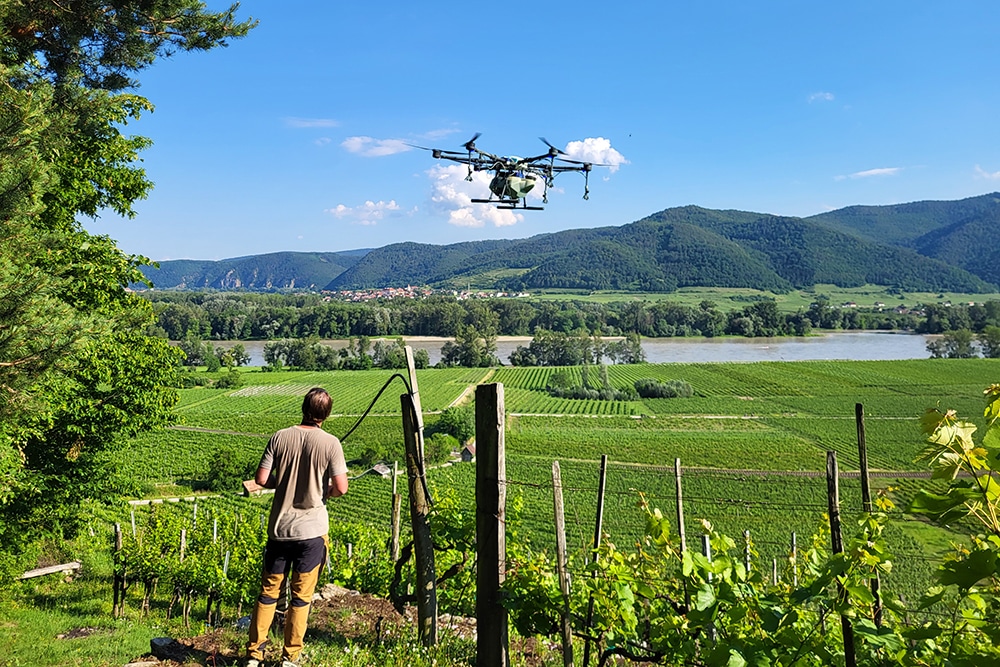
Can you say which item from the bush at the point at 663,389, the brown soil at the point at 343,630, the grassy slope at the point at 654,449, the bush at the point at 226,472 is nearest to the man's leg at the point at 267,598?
the brown soil at the point at 343,630

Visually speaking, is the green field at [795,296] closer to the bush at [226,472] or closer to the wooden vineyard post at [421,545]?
the bush at [226,472]

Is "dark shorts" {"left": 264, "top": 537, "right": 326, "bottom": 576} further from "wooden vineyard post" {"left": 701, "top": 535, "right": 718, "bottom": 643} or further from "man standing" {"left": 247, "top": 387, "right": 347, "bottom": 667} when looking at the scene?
"wooden vineyard post" {"left": 701, "top": 535, "right": 718, "bottom": 643}

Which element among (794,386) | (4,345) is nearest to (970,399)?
(794,386)

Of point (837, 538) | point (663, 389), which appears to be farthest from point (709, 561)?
point (663, 389)

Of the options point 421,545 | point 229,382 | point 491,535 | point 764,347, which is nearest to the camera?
point 491,535

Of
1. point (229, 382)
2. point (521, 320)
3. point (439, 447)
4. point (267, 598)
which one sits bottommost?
point (439, 447)

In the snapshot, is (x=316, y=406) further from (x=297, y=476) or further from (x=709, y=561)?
(x=709, y=561)
